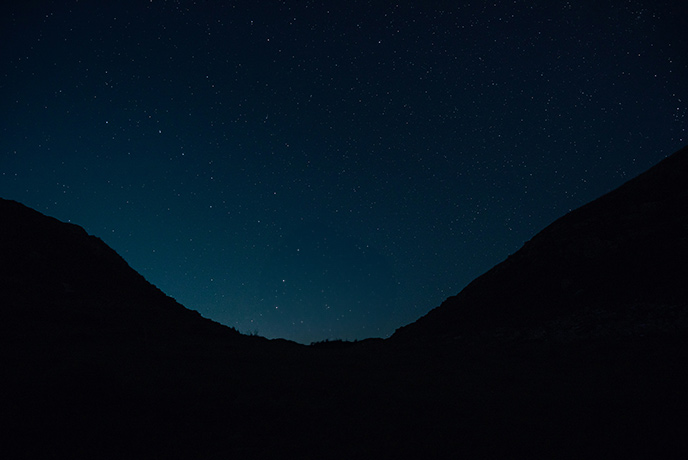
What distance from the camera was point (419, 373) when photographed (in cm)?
1074

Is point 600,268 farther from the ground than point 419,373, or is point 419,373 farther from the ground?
point 600,268

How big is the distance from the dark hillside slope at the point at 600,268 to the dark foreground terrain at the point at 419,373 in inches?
3.8

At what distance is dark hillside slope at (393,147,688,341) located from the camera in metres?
14.9

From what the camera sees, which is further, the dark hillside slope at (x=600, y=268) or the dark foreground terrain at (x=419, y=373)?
the dark hillside slope at (x=600, y=268)

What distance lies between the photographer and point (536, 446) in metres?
5.07

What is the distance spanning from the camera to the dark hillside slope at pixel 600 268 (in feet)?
48.9

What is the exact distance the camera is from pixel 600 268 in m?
18.0

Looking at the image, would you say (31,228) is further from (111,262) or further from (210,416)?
(210,416)

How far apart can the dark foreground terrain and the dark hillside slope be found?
98 millimetres

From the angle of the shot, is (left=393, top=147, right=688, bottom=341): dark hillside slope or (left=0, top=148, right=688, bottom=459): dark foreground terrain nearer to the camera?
(left=0, top=148, right=688, bottom=459): dark foreground terrain

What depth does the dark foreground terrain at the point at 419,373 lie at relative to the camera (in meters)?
5.34

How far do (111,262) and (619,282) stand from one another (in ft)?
107

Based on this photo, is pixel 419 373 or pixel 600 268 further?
pixel 600 268

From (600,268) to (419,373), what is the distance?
13.3 metres
